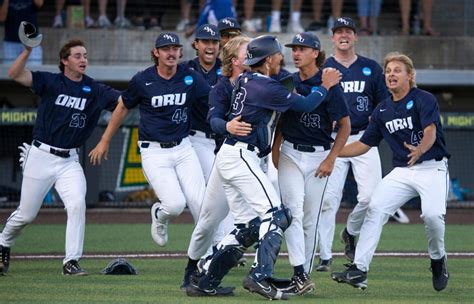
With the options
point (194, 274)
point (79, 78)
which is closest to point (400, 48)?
point (79, 78)

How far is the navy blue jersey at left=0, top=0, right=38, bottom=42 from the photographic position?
17.5m

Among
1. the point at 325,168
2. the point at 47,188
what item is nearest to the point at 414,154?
the point at 325,168

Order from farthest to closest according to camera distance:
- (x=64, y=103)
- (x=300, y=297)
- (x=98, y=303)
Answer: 1. (x=64, y=103)
2. (x=300, y=297)
3. (x=98, y=303)

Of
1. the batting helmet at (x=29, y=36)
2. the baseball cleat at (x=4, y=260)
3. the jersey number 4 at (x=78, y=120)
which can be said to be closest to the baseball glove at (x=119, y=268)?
the baseball cleat at (x=4, y=260)

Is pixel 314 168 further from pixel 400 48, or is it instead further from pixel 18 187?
pixel 400 48

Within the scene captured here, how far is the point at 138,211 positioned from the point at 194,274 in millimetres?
8642

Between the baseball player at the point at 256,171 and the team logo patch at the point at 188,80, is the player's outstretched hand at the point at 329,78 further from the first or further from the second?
the team logo patch at the point at 188,80

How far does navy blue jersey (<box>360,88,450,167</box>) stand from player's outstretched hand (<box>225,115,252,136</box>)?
1.48 meters

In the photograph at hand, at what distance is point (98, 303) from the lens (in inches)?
318

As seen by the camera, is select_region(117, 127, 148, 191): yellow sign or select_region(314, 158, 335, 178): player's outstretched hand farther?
select_region(117, 127, 148, 191): yellow sign

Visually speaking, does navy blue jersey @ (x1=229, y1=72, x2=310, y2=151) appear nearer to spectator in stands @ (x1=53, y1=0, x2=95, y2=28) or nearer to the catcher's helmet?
the catcher's helmet

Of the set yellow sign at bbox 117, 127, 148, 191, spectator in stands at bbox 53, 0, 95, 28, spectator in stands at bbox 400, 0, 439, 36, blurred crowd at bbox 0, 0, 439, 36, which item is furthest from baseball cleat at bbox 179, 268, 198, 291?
spectator in stands at bbox 400, 0, 439, 36

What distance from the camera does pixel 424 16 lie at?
20.2 m

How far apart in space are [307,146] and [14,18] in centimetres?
979
